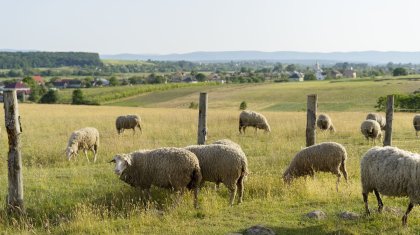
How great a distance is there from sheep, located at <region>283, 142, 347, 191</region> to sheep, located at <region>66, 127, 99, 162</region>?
7867mm

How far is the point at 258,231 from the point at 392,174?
2961 millimetres

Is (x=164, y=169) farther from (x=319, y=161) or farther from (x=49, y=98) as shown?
(x=49, y=98)

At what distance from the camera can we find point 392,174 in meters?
9.02

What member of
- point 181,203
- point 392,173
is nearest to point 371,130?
point 392,173

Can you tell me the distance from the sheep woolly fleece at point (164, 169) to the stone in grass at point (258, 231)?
2.58 meters

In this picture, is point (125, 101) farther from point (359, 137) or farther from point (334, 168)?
point (334, 168)

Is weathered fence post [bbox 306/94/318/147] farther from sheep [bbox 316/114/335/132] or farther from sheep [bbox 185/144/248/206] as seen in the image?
sheep [bbox 316/114/335/132]

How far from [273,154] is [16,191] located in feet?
32.0

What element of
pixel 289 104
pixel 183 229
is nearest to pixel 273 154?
pixel 183 229

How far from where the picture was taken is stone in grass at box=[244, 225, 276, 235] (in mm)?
8445

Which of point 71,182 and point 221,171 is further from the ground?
point 221,171

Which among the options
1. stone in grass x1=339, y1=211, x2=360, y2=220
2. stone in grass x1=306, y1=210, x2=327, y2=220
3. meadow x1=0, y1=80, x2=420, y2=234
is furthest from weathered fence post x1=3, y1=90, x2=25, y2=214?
stone in grass x1=339, y1=211, x2=360, y2=220

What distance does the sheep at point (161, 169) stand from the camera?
35.4 ft

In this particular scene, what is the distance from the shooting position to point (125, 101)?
8931 cm
